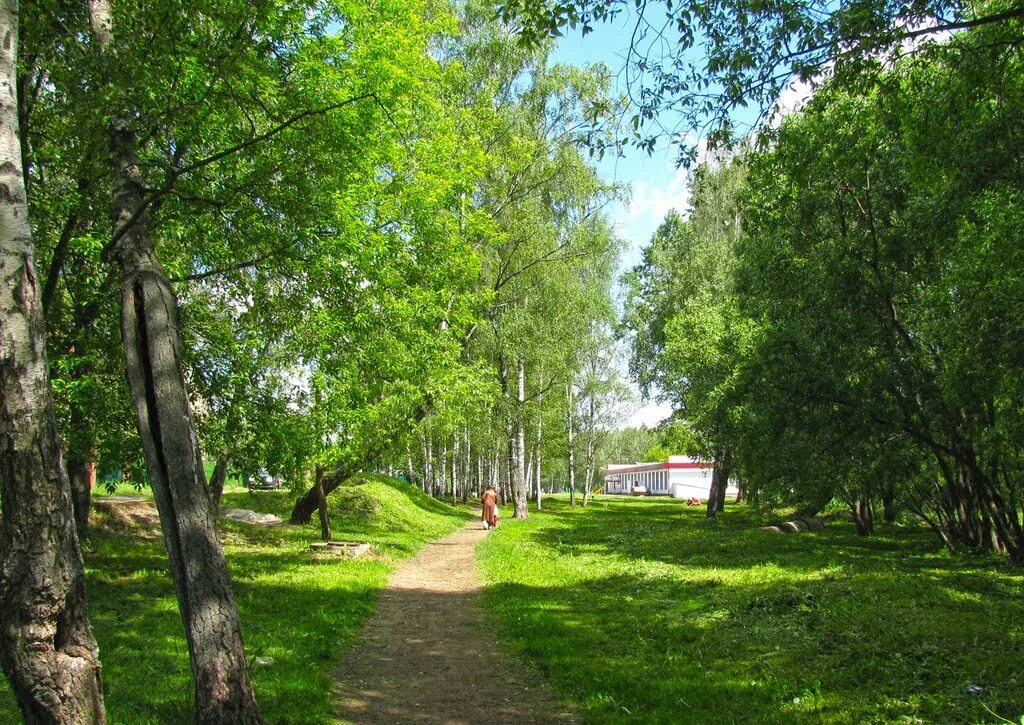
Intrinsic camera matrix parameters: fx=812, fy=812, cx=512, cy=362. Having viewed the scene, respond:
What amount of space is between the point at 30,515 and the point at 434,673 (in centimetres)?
492

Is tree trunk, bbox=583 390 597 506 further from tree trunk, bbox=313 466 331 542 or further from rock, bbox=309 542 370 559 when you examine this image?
rock, bbox=309 542 370 559

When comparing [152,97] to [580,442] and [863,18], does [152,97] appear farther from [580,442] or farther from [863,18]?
[580,442]

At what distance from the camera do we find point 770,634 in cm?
999

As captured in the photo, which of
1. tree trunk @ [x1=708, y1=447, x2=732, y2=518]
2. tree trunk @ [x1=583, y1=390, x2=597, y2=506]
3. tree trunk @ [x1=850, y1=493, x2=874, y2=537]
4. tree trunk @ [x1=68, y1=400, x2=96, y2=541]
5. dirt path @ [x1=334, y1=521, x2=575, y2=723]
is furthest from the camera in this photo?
tree trunk @ [x1=583, y1=390, x2=597, y2=506]

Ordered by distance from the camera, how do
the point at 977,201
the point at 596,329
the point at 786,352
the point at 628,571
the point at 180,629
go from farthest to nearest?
the point at 596,329 → the point at 786,352 → the point at 628,571 → the point at 977,201 → the point at 180,629

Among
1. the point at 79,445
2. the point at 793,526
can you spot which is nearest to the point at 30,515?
the point at 79,445

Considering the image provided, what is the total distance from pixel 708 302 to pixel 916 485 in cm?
1579

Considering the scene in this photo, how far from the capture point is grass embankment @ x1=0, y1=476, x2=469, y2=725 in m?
6.83

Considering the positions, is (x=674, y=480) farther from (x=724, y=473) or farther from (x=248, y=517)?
(x=248, y=517)

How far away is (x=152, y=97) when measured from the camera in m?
8.48

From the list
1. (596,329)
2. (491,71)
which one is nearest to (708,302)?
(596,329)

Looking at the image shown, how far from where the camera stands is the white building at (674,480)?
91.2 m

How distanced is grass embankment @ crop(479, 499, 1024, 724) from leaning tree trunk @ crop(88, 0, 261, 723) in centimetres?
307

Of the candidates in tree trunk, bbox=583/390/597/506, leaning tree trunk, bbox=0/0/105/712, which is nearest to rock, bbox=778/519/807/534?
tree trunk, bbox=583/390/597/506
